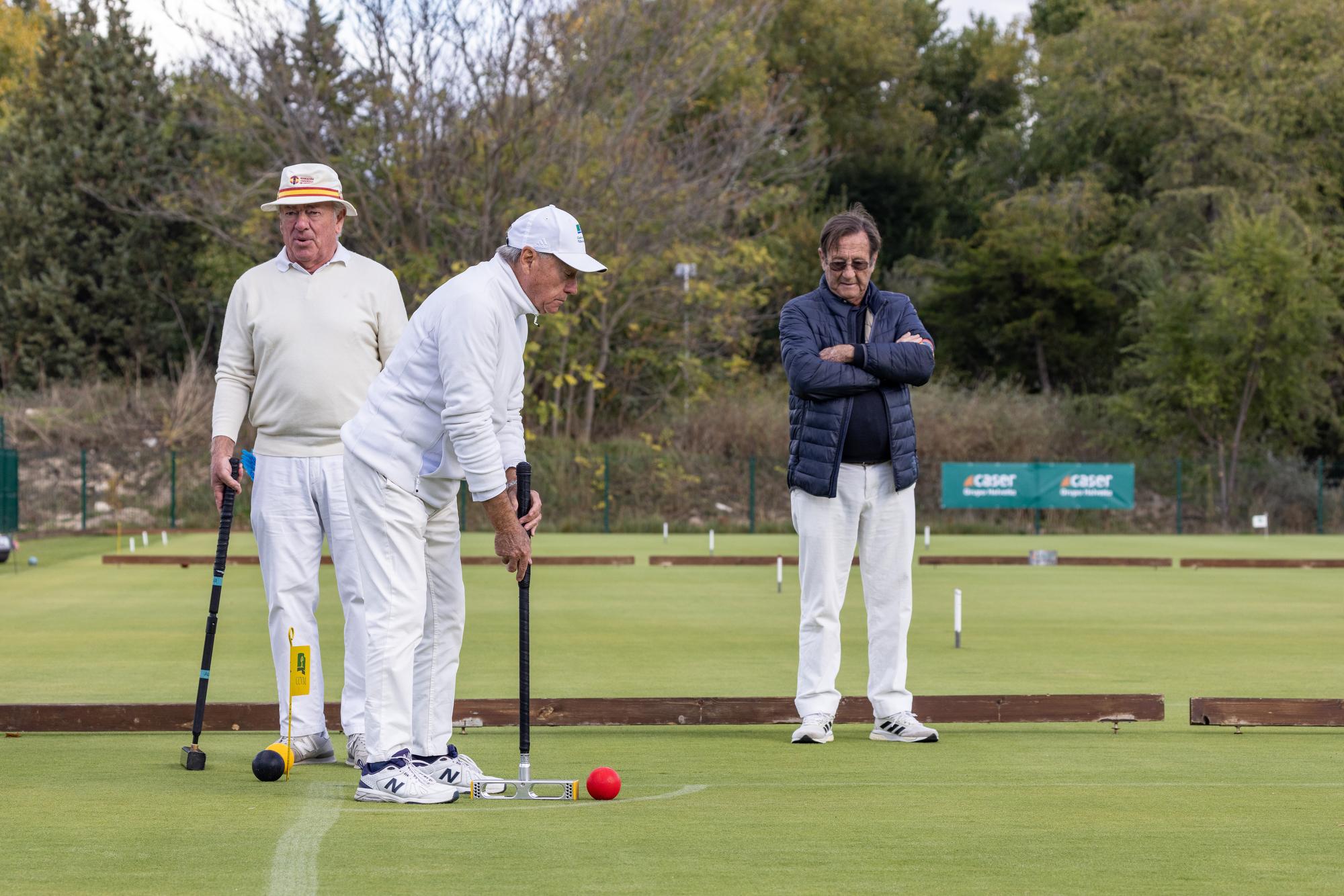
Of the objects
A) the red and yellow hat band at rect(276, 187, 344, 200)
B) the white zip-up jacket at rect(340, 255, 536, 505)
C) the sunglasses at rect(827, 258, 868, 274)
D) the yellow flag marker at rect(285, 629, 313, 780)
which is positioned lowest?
the yellow flag marker at rect(285, 629, 313, 780)

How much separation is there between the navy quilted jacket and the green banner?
1018 inches

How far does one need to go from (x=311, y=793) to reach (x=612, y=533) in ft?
88.3

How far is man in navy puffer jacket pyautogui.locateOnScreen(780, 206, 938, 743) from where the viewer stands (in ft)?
21.9

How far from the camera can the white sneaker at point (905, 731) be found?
655 centimetres

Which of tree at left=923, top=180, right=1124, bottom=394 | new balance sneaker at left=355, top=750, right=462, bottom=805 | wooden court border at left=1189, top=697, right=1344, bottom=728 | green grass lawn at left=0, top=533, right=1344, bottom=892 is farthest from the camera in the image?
tree at left=923, top=180, right=1124, bottom=394

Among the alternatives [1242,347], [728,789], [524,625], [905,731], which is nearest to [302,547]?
[524,625]

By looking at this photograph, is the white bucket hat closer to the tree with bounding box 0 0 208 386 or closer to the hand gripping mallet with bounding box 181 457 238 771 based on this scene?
the hand gripping mallet with bounding box 181 457 238 771

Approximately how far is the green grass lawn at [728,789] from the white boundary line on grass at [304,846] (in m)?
0.01

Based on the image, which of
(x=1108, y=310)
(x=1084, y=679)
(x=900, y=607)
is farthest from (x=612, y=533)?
(x=900, y=607)

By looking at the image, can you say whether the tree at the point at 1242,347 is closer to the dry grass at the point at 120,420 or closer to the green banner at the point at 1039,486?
the green banner at the point at 1039,486

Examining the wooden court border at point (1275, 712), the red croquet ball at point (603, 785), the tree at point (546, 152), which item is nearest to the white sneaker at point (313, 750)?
the red croquet ball at point (603, 785)

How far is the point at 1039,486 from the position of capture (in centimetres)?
3241

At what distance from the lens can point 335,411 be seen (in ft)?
20.0

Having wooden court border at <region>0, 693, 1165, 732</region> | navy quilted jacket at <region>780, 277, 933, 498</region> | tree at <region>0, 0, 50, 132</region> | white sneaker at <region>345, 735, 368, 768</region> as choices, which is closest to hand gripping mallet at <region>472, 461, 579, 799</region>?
white sneaker at <region>345, 735, 368, 768</region>
